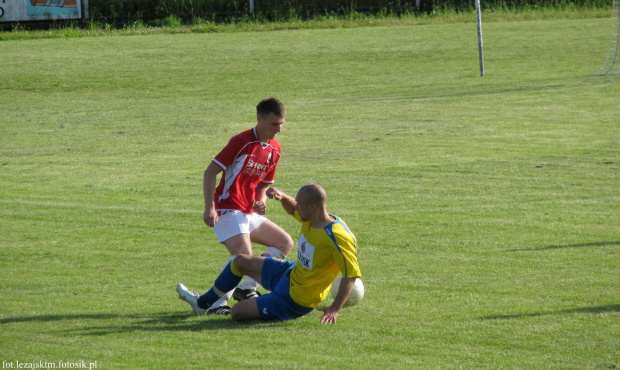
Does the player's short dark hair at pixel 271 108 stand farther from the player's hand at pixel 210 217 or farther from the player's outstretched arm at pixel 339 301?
the player's outstretched arm at pixel 339 301

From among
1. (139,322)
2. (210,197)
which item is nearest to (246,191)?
(210,197)

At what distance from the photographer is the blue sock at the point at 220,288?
7.70m

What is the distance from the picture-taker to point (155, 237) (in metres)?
11.1

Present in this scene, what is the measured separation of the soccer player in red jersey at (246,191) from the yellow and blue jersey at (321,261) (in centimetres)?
75

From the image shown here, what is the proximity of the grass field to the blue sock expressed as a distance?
0.16m

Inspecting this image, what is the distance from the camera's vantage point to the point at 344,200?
13.7m

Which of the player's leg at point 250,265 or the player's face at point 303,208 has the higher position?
the player's face at point 303,208

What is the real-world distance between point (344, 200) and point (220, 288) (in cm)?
618

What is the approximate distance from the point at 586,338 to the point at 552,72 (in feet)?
82.6

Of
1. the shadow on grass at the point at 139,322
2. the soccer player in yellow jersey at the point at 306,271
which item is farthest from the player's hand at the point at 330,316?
the shadow on grass at the point at 139,322

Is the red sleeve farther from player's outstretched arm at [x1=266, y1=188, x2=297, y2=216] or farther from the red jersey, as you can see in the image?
player's outstretched arm at [x1=266, y1=188, x2=297, y2=216]

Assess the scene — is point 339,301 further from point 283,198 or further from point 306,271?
point 283,198

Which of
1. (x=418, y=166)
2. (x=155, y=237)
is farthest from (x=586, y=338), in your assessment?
(x=418, y=166)

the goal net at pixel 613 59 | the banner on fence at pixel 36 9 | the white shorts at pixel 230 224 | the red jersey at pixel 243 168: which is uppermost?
the banner on fence at pixel 36 9
